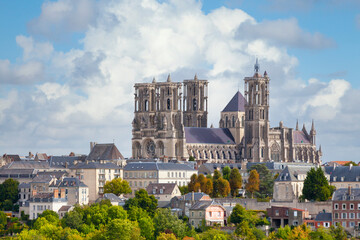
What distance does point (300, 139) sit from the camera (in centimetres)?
18650

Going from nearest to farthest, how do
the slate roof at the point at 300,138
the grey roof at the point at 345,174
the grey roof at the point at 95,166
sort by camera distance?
the grey roof at the point at 345,174 < the grey roof at the point at 95,166 < the slate roof at the point at 300,138

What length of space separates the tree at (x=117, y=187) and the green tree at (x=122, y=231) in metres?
21.4

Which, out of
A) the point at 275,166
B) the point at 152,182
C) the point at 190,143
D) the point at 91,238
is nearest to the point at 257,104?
the point at 190,143

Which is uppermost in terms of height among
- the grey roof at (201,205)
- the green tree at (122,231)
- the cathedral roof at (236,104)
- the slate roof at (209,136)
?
the cathedral roof at (236,104)

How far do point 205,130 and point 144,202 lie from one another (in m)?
53.8

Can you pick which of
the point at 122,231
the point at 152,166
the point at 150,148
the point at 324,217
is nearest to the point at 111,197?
the point at 152,166

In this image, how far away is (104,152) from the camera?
522 ft

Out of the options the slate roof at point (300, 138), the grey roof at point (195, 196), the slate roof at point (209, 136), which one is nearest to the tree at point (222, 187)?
the grey roof at point (195, 196)

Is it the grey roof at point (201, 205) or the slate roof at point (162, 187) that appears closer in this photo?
the grey roof at point (201, 205)

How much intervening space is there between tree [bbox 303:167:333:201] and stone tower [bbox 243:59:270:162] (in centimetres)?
4797

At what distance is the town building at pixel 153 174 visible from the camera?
144000 millimetres

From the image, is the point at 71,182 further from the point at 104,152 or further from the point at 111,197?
the point at 104,152

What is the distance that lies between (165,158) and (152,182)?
1684 centimetres

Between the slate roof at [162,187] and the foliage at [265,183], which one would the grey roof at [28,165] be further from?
the foliage at [265,183]
